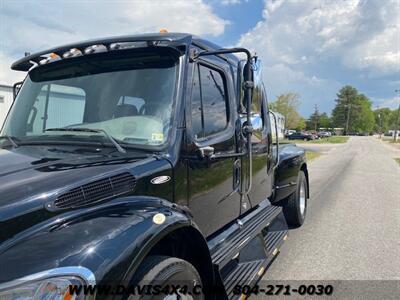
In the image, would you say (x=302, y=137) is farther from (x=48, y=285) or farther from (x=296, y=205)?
(x=48, y=285)

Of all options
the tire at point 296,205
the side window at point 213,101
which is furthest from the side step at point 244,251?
the tire at point 296,205

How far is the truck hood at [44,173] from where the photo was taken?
5.73 feet

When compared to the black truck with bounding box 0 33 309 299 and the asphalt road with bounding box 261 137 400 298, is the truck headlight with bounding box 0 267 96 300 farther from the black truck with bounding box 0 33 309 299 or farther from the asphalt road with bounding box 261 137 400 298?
the asphalt road with bounding box 261 137 400 298

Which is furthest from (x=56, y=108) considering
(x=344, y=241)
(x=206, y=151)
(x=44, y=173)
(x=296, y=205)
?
(x=344, y=241)

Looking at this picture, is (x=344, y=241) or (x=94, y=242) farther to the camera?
(x=344, y=241)

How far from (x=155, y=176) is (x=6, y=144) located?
1.26m

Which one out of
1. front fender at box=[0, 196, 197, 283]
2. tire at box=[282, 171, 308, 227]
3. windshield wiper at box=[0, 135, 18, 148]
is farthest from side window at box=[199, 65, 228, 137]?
tire at box=[282, 171, 308, 227]

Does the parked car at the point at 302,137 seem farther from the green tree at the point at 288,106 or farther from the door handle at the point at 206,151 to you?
the door handle at the point at 206,151

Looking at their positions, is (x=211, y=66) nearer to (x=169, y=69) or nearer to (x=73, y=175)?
(x=169, y=69)

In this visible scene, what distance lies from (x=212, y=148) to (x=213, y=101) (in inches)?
21.9

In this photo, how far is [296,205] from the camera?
590 centimetres

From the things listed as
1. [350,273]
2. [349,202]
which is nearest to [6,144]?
[350,273]

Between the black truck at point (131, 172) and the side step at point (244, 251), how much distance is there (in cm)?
2

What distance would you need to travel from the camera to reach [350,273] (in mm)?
4328
